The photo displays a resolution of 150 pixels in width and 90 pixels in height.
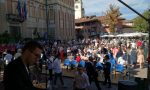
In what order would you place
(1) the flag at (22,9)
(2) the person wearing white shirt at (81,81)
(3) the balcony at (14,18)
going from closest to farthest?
(2) the person wearing white shirt at (81,81), (1) the flag at (22,9), (3) the balcony at (14,18)

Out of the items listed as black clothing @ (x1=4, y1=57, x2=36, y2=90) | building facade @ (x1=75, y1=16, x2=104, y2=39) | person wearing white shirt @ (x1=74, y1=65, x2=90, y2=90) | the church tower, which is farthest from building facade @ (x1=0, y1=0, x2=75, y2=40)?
the church tower

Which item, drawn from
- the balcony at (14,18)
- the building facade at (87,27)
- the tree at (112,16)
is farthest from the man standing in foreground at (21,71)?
the building facade at (87,27)

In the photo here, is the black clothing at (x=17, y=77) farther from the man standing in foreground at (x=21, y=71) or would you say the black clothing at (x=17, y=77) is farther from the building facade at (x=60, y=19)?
the building facade at (x=60, y=19)

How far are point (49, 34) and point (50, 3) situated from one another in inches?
246

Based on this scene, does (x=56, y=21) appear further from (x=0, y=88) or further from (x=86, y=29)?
(x=0, y=88)

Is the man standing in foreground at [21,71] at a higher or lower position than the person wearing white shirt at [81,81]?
higher

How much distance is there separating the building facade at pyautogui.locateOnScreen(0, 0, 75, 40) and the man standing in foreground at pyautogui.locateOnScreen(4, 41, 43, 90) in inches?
1570

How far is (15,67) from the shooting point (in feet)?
10.4

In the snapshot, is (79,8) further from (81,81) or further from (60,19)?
(81,81)

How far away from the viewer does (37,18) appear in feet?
183

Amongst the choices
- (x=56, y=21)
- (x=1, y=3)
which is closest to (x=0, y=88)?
(x=1, y=3)

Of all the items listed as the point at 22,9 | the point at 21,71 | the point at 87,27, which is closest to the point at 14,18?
the point at 22,9

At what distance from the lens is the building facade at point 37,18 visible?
4492 centimetres

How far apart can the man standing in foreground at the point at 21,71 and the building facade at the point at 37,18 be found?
39.9 meters
